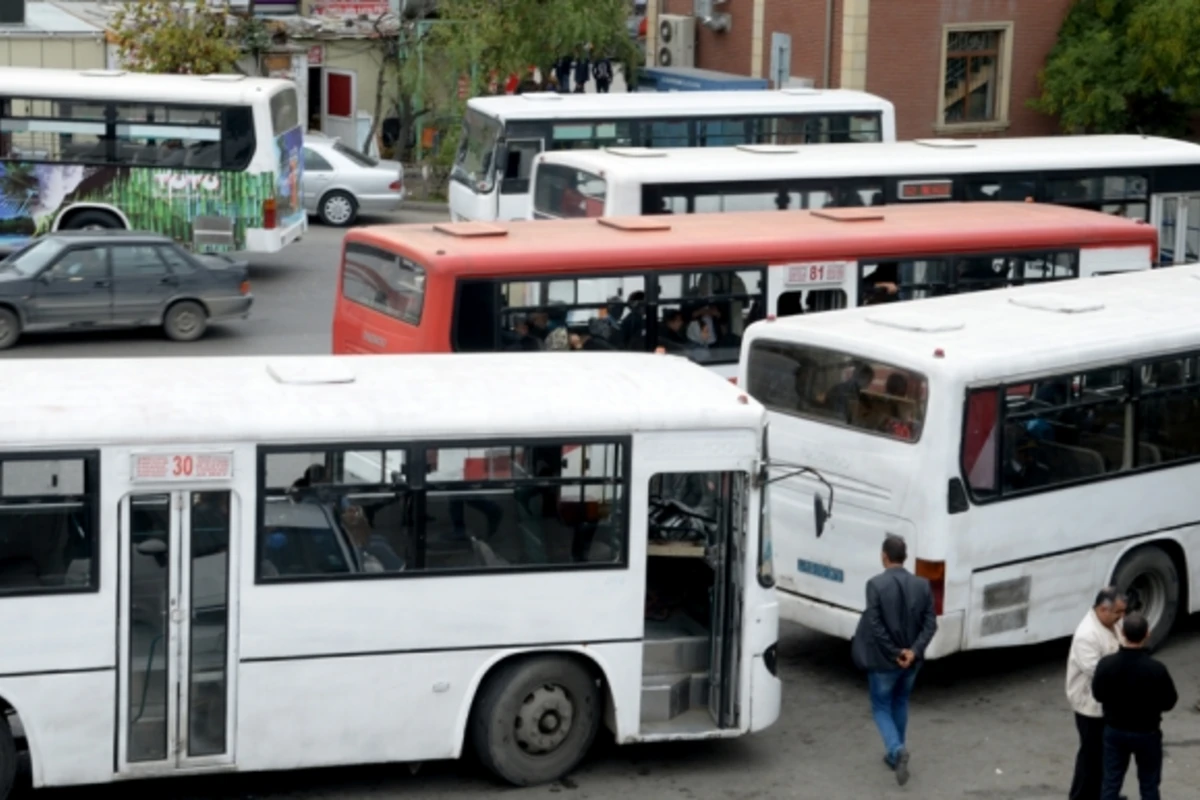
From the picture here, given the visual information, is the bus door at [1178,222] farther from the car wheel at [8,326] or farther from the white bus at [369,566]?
the white bus at [369,566]

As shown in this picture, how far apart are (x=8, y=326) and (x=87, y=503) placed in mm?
13268

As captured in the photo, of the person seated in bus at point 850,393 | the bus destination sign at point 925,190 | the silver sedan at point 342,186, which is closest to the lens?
the person seated in bus at point 850,393

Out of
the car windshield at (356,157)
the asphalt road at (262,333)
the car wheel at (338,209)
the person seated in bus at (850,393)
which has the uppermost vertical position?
the person seated in bus at (850,393)

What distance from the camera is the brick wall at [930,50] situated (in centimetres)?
3397

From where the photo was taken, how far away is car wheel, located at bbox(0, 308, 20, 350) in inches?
875

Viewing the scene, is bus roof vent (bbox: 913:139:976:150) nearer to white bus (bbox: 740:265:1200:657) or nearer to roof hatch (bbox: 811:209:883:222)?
roof hatch (bbox: 811:209:883:222)

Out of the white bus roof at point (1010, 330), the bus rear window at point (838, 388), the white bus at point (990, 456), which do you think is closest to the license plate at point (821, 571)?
the white bus at point (990, 456)

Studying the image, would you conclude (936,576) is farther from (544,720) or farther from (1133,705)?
(544,720)

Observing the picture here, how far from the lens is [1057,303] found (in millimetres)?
13617

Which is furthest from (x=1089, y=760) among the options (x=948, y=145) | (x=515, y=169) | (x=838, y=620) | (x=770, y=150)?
(x=515, y=169)

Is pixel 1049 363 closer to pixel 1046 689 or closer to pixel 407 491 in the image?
pixel 1046 689

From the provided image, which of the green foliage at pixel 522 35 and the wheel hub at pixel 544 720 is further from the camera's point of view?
the green foliage at pixel 522 35

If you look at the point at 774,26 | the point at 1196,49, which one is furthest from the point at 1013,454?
the point at 774,26

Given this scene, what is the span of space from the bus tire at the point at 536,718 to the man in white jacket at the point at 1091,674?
251 cm
